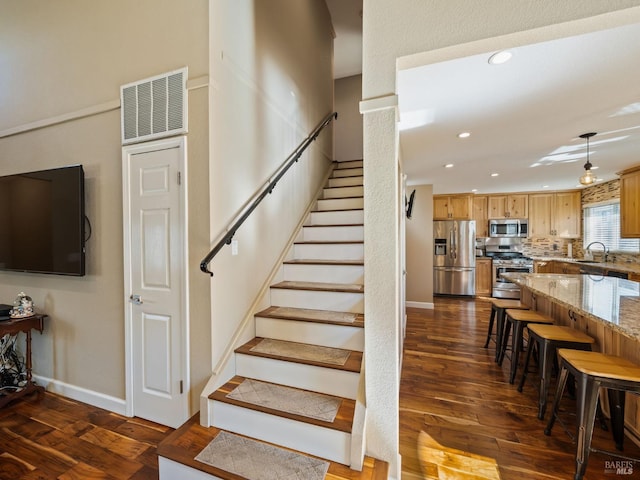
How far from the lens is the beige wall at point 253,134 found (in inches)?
78.7

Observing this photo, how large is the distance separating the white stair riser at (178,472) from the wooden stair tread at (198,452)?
0.02 m

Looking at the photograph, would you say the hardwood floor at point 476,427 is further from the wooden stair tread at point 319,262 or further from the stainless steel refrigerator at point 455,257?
the stainless steel refrigerator at point 455,257

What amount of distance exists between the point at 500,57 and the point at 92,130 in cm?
312

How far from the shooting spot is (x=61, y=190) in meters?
2.39

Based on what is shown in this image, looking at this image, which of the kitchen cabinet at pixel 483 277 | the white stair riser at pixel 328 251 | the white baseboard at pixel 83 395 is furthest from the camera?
the kitchen cabinet at pixel 483 277

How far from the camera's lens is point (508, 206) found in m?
6.89

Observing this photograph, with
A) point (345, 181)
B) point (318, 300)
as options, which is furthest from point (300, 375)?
point (345, 181)

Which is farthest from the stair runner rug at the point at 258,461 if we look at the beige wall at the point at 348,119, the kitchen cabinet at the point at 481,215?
the kitchen cabinet at the point at 481,215

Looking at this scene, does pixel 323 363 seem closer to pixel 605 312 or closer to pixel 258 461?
pixel 258 461

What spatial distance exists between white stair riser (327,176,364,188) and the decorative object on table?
3594 millimetres

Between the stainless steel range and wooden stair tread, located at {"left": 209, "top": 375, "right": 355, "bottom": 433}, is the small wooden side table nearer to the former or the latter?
wooden stair tread, located at {"left": 209, "top": 375, "right": 355, "bottom": 433}

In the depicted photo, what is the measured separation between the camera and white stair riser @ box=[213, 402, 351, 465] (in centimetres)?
154

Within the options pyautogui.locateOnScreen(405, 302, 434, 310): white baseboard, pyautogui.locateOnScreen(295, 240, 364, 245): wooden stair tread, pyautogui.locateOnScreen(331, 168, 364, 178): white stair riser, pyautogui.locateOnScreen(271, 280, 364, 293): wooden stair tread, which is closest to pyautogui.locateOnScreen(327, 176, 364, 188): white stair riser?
pyautogui.locateOnScreen(331, 168, 364, 178): white stair riser

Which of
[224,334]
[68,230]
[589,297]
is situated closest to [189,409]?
[224,334]
